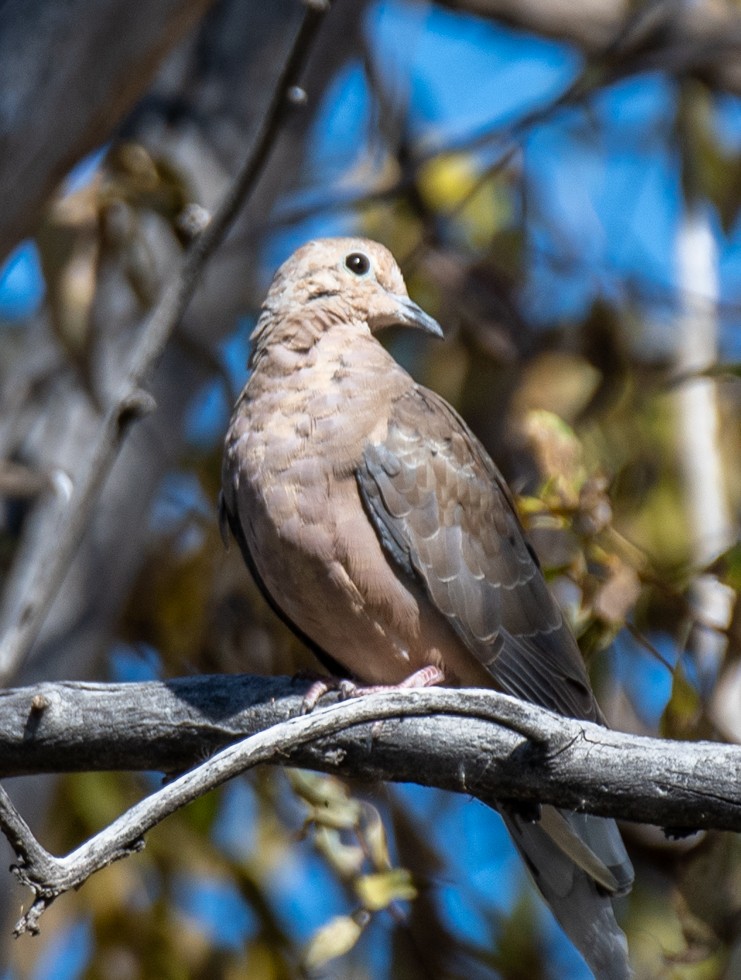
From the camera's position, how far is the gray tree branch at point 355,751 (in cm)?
235

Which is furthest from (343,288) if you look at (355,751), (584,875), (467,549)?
(584,875)

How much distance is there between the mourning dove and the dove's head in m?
0.03

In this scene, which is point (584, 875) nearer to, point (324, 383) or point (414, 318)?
point (324, 383)

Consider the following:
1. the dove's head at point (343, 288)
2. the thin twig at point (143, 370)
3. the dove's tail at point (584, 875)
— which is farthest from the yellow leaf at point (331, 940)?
the dove's head at point (343, 288)

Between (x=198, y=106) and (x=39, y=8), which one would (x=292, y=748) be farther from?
(x=198, y=106)

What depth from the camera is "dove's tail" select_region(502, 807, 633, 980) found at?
11.7 feet

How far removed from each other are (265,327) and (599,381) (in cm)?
146

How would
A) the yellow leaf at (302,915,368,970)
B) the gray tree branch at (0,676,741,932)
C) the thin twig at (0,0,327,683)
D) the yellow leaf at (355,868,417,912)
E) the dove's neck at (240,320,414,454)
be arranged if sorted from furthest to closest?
the dove's neck at (240,320,414,454)
the yellow leaf at (355,868,417,912)
the yellow leaf at (302,915,368,970)
the thin twig at (0,0,327,683)
the gray tree branch at (0,676,741,932)

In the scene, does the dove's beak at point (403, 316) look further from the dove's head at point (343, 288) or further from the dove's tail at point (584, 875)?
the dove's tail at point (584, 875)

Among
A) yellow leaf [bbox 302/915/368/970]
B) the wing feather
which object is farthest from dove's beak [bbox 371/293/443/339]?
yellow leaf [bbox 302/915/368/970]

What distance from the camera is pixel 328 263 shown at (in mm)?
4195

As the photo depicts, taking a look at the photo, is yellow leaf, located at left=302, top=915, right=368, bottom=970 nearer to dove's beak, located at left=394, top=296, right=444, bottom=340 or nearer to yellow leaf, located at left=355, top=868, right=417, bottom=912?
yellow leaf, located at left=355, top=868, right=417, bottom=912

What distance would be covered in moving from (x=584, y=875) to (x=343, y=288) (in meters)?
1.86

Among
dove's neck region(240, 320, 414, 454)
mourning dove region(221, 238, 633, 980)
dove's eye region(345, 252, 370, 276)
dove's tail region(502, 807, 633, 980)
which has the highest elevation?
dove's eye region(345, 252, 370, 276)
